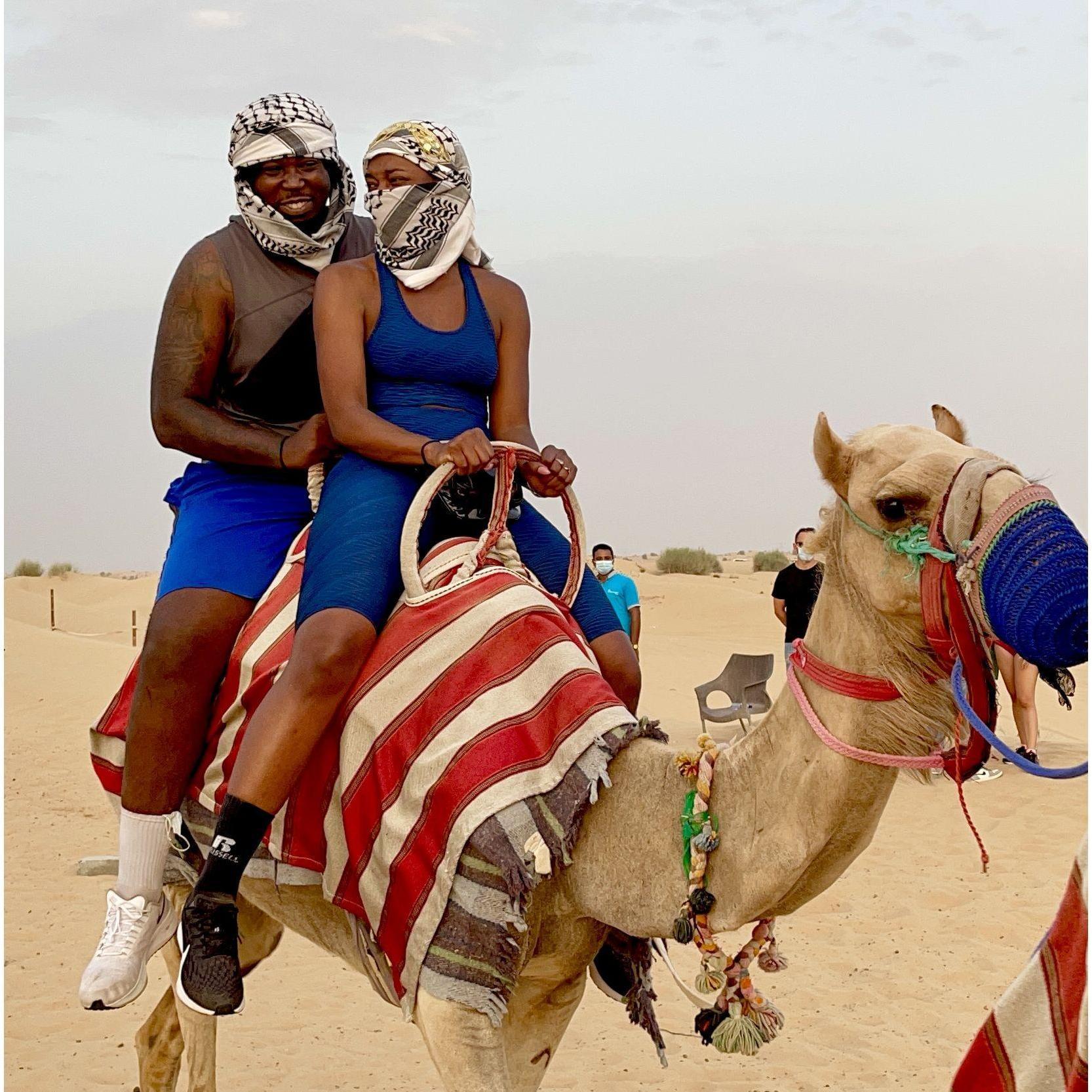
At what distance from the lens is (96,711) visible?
16469 mm

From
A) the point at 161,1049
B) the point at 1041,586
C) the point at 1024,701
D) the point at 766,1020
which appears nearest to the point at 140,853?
the point at 161,1049

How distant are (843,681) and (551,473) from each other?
1.08m

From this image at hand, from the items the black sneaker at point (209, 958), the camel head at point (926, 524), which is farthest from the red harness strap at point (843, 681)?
the black sneaker at point (209, 958)

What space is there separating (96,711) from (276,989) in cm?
987

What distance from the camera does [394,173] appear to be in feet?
12.5

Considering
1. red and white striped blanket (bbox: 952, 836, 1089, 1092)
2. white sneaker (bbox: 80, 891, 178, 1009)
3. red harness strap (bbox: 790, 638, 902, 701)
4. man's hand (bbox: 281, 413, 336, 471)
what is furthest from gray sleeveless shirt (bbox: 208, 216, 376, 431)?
red and white striped blanket (bbox: 952, 836, 1089, 1092)

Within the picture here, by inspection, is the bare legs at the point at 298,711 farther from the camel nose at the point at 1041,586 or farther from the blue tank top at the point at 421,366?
the camel nose at the point at 1041,586

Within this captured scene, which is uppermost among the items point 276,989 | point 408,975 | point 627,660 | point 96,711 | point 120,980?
point 627,660

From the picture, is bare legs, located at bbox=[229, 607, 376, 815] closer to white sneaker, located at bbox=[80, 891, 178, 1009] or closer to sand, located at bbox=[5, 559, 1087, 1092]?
white sneaker, located at bbox=[80, 891, 178, 1009]

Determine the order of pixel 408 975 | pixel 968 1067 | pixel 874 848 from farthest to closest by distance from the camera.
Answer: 1. pixel 874 848
2. pixel 408 975
3. pixel 968 1067

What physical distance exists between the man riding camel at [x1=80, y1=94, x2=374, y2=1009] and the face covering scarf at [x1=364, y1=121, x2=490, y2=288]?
0.52 meters

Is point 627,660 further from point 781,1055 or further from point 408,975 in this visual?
point 781,1055

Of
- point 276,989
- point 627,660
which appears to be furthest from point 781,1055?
point 627,660

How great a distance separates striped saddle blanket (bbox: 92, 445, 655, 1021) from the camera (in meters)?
3.18
